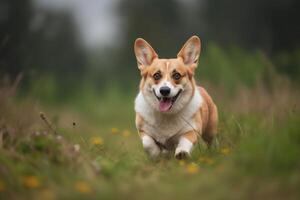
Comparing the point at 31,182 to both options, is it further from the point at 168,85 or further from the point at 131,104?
A: the point at 131,104

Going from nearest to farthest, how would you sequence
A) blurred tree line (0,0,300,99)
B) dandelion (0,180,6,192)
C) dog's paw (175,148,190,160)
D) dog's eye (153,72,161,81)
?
1. dandelion (0,180,6,192)
2. dog's paw (175,148,190,160)
3. dog's eye (153,72,161,81)
4. blurred tree line (0,0,300,99)

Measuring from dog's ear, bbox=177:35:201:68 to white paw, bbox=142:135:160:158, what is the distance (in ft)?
3.21

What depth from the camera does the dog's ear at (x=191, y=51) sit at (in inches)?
266

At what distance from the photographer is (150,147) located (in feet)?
20.6

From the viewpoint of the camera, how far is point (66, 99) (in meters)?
15.3

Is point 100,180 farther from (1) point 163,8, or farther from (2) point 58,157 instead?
(1) point 163,8

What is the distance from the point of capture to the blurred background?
13.7 ft

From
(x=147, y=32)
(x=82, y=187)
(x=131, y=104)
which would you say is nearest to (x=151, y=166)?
(x=82, y=187)

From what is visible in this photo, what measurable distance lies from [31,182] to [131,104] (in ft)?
33.7

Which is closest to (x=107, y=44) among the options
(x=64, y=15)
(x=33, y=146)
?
(x=64, y=15)

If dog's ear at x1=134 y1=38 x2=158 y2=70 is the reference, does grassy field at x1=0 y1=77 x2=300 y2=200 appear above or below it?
below

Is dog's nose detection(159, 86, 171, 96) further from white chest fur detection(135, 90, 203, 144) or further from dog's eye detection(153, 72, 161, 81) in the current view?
white chest fur detection(135, 90, 203, 144)

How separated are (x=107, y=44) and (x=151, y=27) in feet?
13.5

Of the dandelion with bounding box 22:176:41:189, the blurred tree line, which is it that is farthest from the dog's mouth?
the blurred tree line
